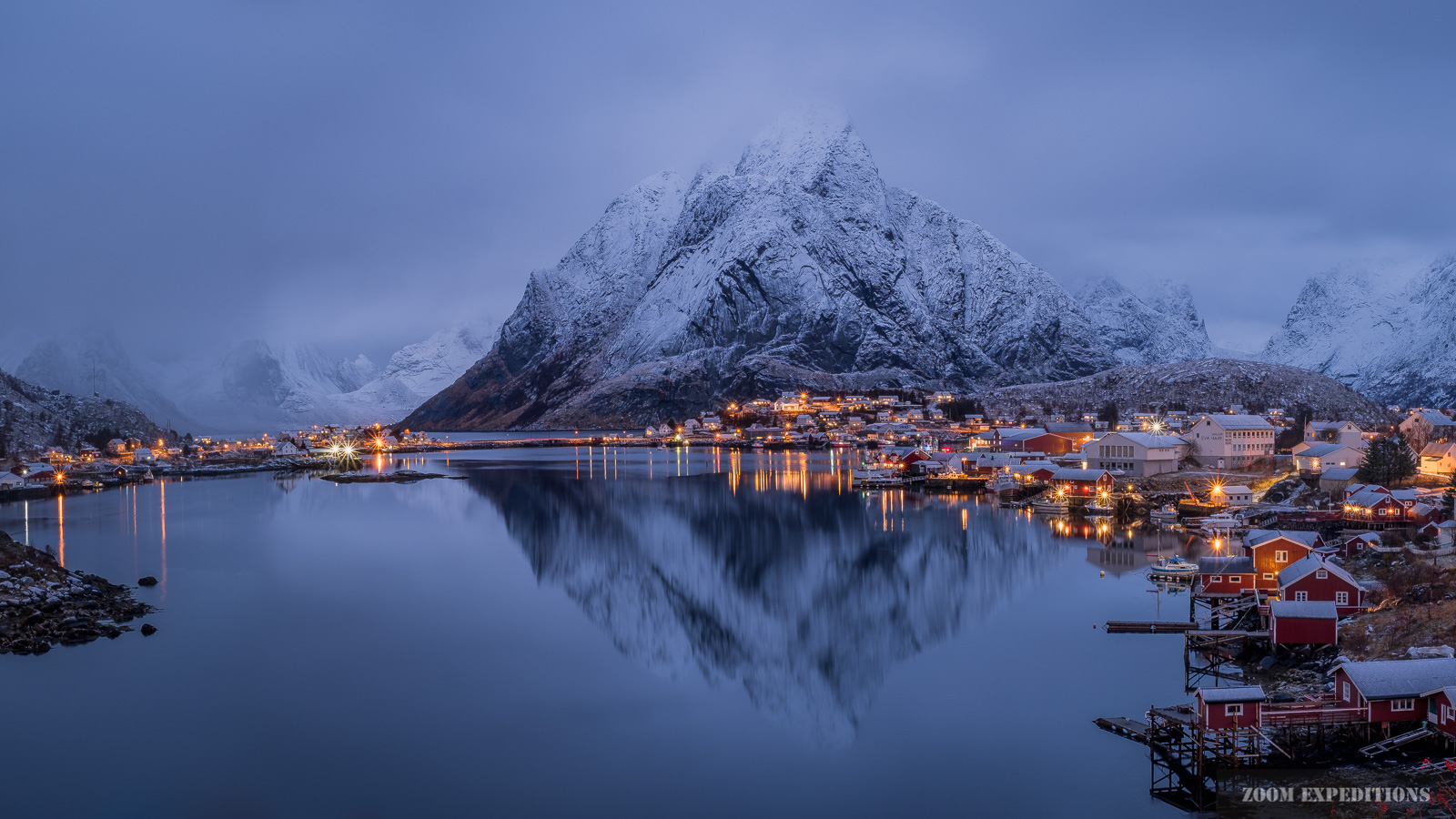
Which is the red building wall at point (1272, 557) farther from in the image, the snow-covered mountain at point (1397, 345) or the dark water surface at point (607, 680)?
A: the snow-covered mountain at point (1397, 345)

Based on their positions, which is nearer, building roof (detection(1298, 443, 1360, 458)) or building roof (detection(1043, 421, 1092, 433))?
building roof (detection(1298, 443, 1360, 458))

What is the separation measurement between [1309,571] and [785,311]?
131 meters

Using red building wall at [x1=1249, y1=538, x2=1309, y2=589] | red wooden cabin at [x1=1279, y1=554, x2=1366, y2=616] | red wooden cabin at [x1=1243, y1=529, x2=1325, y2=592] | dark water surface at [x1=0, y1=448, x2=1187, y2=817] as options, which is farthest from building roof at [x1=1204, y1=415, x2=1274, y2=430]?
red wooden cabin at [x1=1279, y1=554, x2=1366, y2=616]

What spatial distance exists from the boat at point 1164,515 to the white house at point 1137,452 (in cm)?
875

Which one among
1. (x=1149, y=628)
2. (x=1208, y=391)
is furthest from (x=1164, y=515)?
(x=1208, y=391)

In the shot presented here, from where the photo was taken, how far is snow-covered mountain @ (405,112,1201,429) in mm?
143625

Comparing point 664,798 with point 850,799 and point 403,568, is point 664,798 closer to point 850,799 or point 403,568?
point 850,799

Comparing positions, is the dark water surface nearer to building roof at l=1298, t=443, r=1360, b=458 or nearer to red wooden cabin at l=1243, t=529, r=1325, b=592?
red wooden cabin at l=1243, t=529, r=1325, b=592

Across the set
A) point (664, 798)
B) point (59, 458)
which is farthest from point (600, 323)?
point (664, 798)

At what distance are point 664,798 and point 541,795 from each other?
1631 mm

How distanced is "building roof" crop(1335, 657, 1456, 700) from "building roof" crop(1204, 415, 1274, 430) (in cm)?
3708

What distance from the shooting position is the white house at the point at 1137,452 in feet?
147

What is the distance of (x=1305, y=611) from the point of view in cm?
1641

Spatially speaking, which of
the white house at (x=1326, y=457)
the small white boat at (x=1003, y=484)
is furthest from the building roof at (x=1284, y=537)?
the small white boat at (x=1003, y=484)
